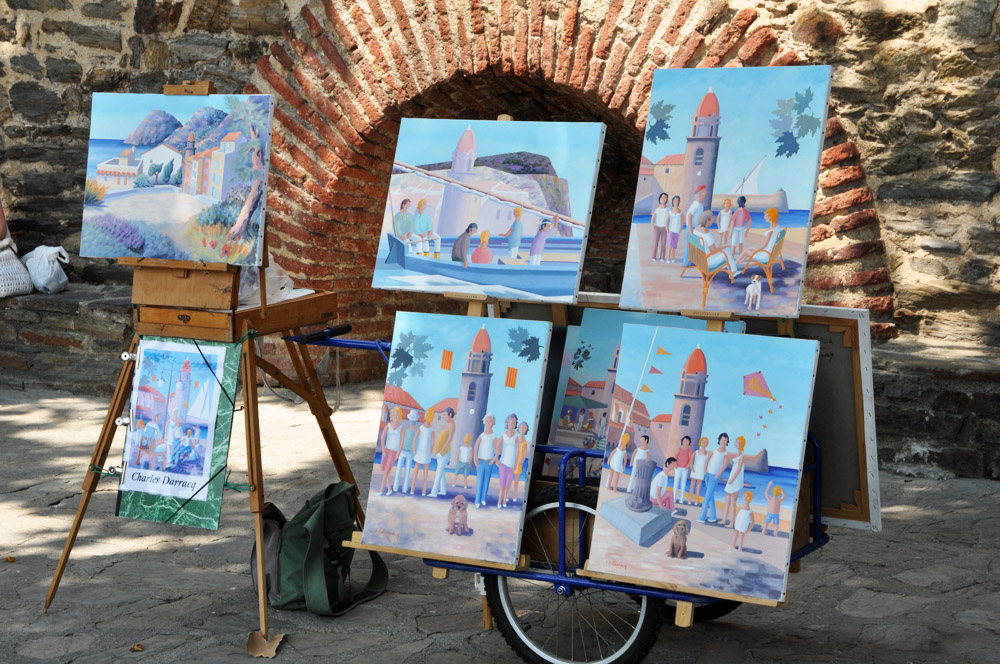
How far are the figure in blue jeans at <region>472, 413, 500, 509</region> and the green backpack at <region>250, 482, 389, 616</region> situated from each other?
0.66m

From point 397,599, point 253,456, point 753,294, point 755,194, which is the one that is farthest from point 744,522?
point 253,456

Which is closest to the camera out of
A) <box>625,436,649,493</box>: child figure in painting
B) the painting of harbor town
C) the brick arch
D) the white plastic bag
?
<box>625,436,649,493</box>: child figure in painting

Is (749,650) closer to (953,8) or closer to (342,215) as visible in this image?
(953,8)

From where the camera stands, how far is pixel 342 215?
577cm

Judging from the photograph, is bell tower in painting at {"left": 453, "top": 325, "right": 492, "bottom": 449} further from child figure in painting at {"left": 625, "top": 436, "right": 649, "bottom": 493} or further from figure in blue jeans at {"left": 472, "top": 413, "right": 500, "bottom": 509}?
child figure in painting at {"left": 625, "top": 436, "right": 649, "bottom": 493}

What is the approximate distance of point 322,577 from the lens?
2898mm

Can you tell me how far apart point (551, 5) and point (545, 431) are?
2.81 metres

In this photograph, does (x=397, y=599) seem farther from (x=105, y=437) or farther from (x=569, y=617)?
(x=105, y=437)

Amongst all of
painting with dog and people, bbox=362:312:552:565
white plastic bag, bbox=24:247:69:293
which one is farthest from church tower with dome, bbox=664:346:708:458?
white plastic bag, bbox=24:247:69:293

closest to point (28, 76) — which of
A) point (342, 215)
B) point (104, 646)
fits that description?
point (342, 215)

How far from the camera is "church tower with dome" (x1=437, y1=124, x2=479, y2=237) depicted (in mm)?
2742

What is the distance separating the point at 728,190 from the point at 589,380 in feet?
2.21

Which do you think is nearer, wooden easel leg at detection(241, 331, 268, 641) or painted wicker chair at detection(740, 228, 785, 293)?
painted wicker chair at detection(740, 228, 785, 293)

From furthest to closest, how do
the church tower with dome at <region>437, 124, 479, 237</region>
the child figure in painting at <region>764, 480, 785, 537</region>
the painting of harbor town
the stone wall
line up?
1. the stone wall
2. the painting of harbor town
3. the church tower with dome at <region>437, 124, 479, 237</region>
4. the child figure in painting at <region>764, 480, 785, 537</region>
